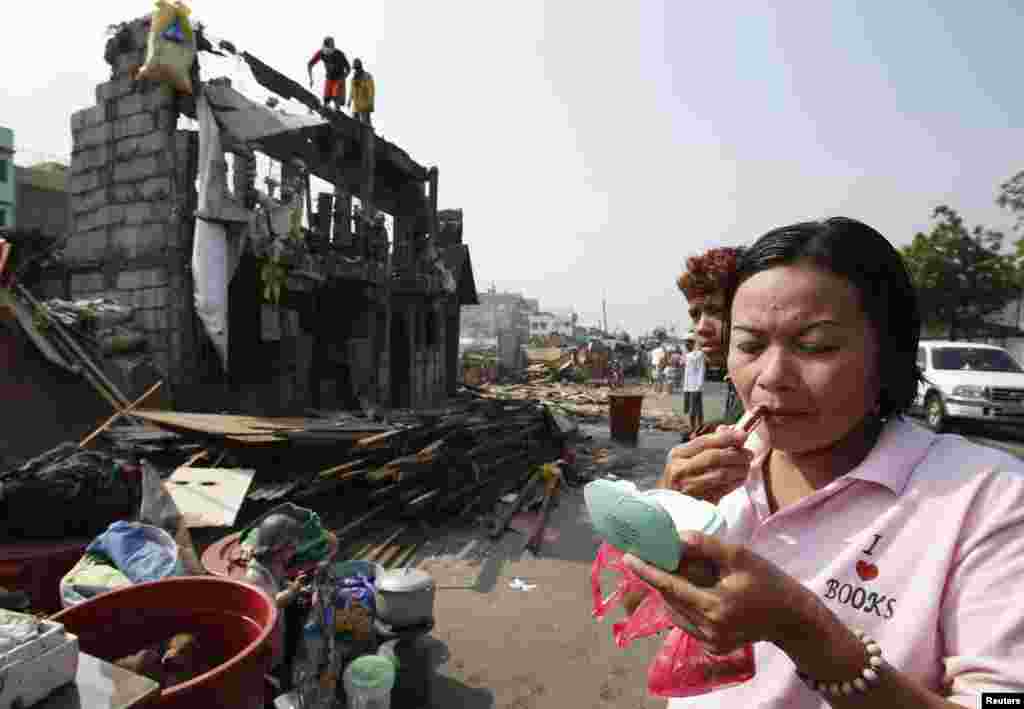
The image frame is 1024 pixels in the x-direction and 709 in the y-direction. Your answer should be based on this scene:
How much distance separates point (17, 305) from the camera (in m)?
6.73

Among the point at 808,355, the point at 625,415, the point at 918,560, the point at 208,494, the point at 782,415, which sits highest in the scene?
the point at 808,355

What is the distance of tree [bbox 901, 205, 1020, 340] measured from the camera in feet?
79.9

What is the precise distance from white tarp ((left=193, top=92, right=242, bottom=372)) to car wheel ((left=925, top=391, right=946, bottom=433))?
1495 cm

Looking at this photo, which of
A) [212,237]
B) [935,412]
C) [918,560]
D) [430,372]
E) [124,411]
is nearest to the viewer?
[918,560]

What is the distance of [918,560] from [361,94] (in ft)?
42.5

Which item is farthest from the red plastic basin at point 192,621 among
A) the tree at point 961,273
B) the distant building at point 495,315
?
the distant building at point 495,315

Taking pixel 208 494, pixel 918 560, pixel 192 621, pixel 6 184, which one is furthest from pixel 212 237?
pixel 6 184

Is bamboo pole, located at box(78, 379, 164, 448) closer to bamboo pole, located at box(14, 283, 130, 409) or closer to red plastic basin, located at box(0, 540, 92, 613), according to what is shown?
bamboo pole, located at box(14, 283, 130, 409)

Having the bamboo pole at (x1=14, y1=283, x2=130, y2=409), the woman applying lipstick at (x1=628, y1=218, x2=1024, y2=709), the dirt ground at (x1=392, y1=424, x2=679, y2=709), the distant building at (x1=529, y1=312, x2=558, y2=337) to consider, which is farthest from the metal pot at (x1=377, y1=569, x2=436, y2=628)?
the distant building at (x1=529, y1=312, x2=558, y2=337)

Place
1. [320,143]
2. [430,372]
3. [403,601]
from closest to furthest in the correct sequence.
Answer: [403,601] < [320,143] < [430,372]

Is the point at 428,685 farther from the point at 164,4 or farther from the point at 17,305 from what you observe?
the point at 164,4

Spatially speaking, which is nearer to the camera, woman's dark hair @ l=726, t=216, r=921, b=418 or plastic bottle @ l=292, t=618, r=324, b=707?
woman's dark hair @ l=726, t=216, r=921, b=418

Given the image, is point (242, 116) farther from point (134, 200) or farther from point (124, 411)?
point (124, 411)

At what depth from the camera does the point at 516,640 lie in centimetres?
441
